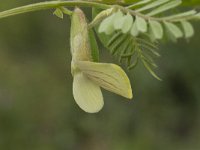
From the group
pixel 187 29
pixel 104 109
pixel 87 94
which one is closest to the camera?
pixel 187 29

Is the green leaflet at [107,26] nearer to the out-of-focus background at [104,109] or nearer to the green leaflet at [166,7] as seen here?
the green leaflet at [166,7]

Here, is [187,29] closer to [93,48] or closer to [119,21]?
[119,21]

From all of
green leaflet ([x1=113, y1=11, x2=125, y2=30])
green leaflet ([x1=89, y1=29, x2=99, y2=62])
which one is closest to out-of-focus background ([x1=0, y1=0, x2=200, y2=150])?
green leaflet ([x1=89, y1=29, x2=99, y2=62])

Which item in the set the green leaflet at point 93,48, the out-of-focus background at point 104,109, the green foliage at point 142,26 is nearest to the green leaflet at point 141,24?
the green foliage at point 142,26

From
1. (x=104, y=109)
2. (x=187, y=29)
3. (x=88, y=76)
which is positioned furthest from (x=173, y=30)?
(x=104, y=109)

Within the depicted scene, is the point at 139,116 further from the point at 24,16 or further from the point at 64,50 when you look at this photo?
the point at 24,16

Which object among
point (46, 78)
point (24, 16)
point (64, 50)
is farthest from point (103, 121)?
point (24, 16)
